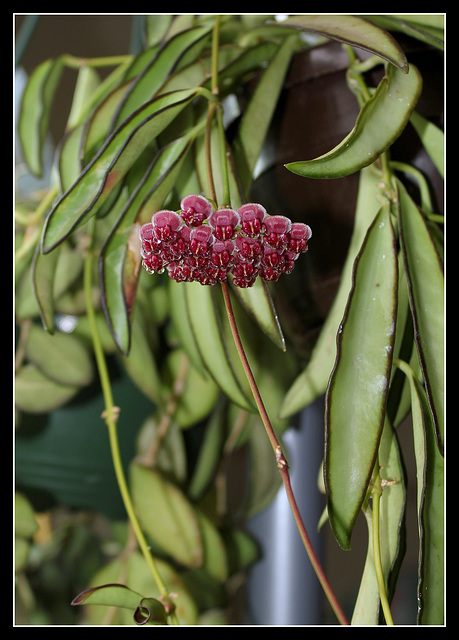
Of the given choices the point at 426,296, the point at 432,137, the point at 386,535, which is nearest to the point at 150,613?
the point at 386,535

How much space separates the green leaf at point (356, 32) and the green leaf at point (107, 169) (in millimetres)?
92

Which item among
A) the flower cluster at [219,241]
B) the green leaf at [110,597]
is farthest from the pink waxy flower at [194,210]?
the green leaf at [110,597]

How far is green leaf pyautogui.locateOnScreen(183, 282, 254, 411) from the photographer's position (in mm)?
359

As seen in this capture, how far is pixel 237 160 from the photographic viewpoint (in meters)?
0.39

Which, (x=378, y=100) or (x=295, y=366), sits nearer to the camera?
(x=378, y=100)

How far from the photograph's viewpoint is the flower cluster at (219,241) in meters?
0.25

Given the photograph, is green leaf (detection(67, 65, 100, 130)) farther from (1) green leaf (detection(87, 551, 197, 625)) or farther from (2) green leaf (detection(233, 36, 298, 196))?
(1) green leaf (detection(87, 551, 197, 625))

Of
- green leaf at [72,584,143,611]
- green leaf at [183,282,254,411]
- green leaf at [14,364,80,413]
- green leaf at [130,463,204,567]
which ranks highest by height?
green leaf at [183,282,254,411]

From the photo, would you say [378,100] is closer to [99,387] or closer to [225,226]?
[225,226]

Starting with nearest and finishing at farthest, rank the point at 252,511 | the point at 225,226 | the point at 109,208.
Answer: the point at 225,226 → the point at 109,208 → the point at 252,511

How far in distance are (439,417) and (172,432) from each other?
1.01 ft

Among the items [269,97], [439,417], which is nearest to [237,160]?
[269,97]

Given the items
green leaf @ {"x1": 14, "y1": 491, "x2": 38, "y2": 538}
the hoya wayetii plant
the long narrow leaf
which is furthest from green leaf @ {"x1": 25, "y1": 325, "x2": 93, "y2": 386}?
the long narrow leaf

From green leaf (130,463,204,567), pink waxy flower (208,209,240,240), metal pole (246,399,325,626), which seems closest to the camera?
pink waxy flower (208,209,240,240)
